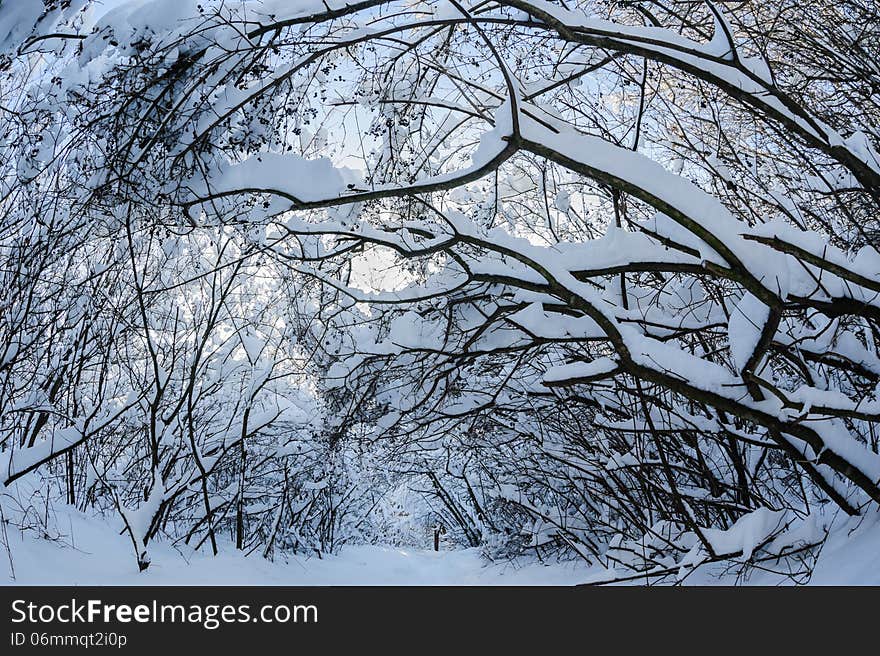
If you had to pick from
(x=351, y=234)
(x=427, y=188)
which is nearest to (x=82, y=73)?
(x=351, y=234)

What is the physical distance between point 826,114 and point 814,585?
337 centimetres

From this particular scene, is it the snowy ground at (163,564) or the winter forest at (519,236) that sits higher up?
the winter forest at (519,236)

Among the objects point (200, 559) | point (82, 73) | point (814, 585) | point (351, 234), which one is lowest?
point (814, 585)

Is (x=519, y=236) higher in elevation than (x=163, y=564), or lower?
higher

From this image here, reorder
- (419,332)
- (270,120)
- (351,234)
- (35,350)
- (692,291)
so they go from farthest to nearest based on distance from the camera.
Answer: (35,350) < (419,332) < (692,291) < (351,234) < (270,120)

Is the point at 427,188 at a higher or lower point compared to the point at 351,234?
lower

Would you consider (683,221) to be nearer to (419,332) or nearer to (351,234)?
(351,234)

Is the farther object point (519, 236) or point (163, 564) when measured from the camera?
point (163, 564)

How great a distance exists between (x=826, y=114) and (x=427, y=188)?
350cm

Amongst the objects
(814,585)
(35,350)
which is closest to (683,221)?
(814,585)

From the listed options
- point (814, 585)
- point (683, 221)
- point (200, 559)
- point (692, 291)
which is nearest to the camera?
point (683, 221)

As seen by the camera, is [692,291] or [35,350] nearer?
[692,291]

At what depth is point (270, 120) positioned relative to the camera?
11.6 feet

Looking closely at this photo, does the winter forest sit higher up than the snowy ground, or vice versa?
the winter forest
